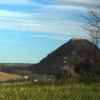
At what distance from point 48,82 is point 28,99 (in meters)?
5.65

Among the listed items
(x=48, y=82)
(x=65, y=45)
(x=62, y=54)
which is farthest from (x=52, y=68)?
(x=48, y=82)

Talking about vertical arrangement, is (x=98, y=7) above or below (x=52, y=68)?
above

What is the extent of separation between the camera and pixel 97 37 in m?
17.4

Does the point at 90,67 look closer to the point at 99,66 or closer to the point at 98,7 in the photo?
the point at 99,66

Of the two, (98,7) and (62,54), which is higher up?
(98,7)

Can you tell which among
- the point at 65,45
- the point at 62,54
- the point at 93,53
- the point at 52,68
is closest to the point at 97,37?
the point at 93,53

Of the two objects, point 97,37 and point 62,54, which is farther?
point 62,54

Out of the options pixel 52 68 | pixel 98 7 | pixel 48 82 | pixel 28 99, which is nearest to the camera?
pixel 28 99

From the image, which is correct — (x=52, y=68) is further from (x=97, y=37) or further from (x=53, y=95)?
(x=53, y=95)

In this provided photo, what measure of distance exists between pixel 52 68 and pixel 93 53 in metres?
10.4

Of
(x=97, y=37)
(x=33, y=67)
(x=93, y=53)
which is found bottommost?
(x=33, y=67)

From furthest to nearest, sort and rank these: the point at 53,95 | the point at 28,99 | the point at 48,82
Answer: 1. the point at 48,82
2. the point at 53,95
3. the point at 28,99

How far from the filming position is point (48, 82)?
1228 cm

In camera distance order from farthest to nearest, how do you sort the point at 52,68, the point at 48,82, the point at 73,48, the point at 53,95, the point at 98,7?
the point at 73,48 → the point at 52,68 → the point at 98,7 → the point at 48,82 → the point at 53,95
